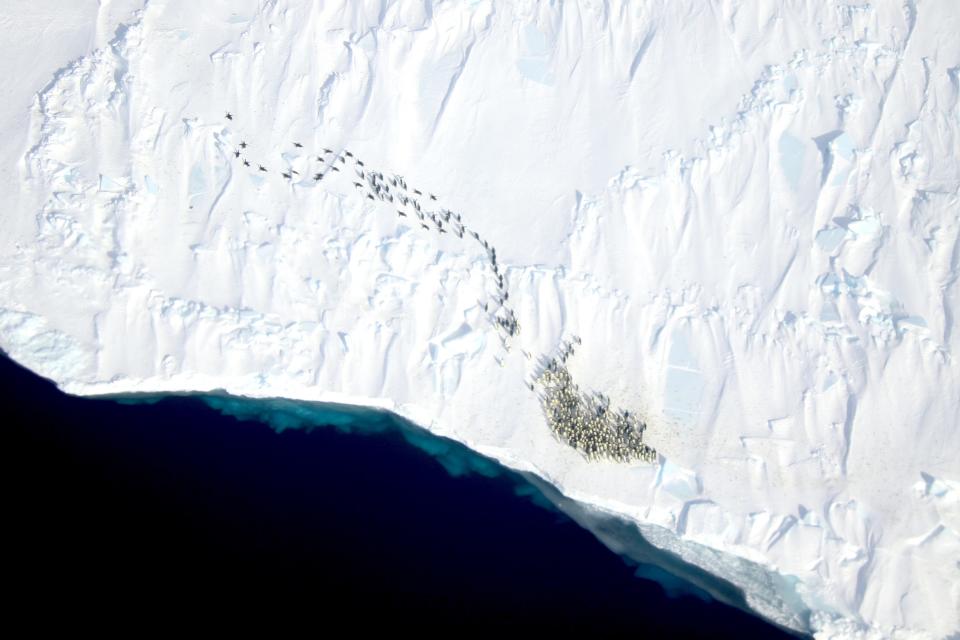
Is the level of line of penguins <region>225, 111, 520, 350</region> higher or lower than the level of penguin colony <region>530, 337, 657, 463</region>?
higher

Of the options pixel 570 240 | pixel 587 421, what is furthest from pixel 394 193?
pixel 587 421

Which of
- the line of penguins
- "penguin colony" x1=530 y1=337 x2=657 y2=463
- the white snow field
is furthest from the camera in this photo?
the line of penguins

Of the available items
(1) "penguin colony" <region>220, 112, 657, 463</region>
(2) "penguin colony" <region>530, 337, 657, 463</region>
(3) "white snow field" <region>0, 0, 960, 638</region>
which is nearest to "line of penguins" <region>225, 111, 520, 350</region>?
(1) "penguin colony" <region>220, 112, 657, 463</region>

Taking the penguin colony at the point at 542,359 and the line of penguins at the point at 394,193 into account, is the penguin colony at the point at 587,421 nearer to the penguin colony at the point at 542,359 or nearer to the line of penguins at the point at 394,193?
the penguin colony at the point at 542,359

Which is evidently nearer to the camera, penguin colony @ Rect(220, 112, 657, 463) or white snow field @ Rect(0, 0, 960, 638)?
white snow field @ Rect(0, 0, 960, 638)

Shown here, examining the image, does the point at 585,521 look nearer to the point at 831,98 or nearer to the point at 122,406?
the point at 122,406

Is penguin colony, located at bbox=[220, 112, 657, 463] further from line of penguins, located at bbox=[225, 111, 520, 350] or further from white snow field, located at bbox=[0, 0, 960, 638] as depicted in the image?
white snow field, located at bbox=[0, 0, 960, 638]
